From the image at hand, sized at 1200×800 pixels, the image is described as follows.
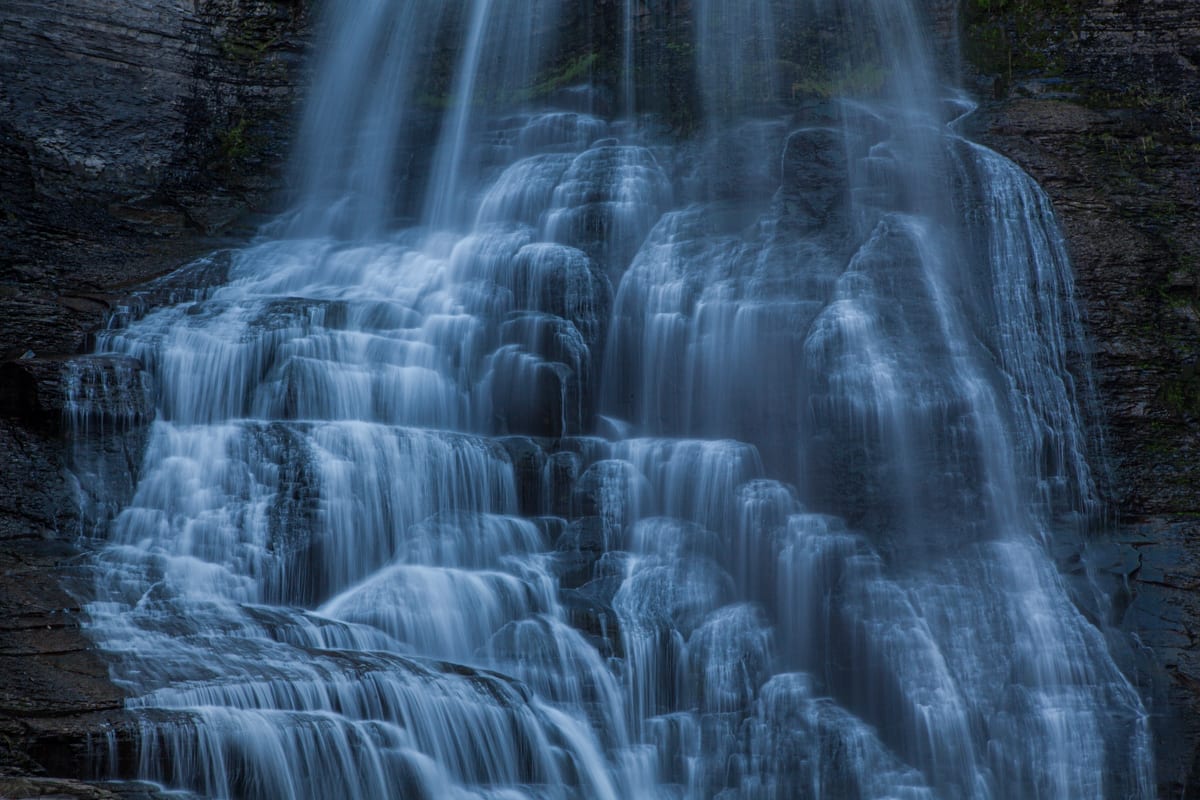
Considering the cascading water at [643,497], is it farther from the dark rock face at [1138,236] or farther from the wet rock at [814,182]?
the dark rock face at [1138,236]

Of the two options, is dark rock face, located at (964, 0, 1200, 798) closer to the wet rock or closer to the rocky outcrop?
the wet rock

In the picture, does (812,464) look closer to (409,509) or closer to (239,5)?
(409,509)

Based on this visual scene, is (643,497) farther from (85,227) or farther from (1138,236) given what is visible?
(85,227)

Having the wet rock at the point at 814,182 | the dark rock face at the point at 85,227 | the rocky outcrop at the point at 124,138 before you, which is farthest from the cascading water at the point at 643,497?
the rocky outcrop at the point at 124,138

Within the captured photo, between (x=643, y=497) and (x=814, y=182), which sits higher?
(x=814, y=182)

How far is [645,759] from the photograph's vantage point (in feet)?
31.5

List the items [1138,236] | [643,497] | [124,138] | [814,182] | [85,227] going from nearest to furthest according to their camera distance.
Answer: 1. [643,497]
2. [1138,236]
3. [814,182]
4. [85,227]
5. [124,138]

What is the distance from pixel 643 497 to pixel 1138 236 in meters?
6.94

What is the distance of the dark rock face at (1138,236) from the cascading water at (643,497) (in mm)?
435

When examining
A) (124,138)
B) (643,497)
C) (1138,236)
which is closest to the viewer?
(643,497)

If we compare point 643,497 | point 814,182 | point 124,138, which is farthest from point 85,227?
point 814,182

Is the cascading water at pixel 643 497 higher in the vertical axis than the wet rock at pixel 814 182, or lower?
lower

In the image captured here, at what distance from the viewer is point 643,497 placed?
38.9 feet

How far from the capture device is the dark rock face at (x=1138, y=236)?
11.1 m
